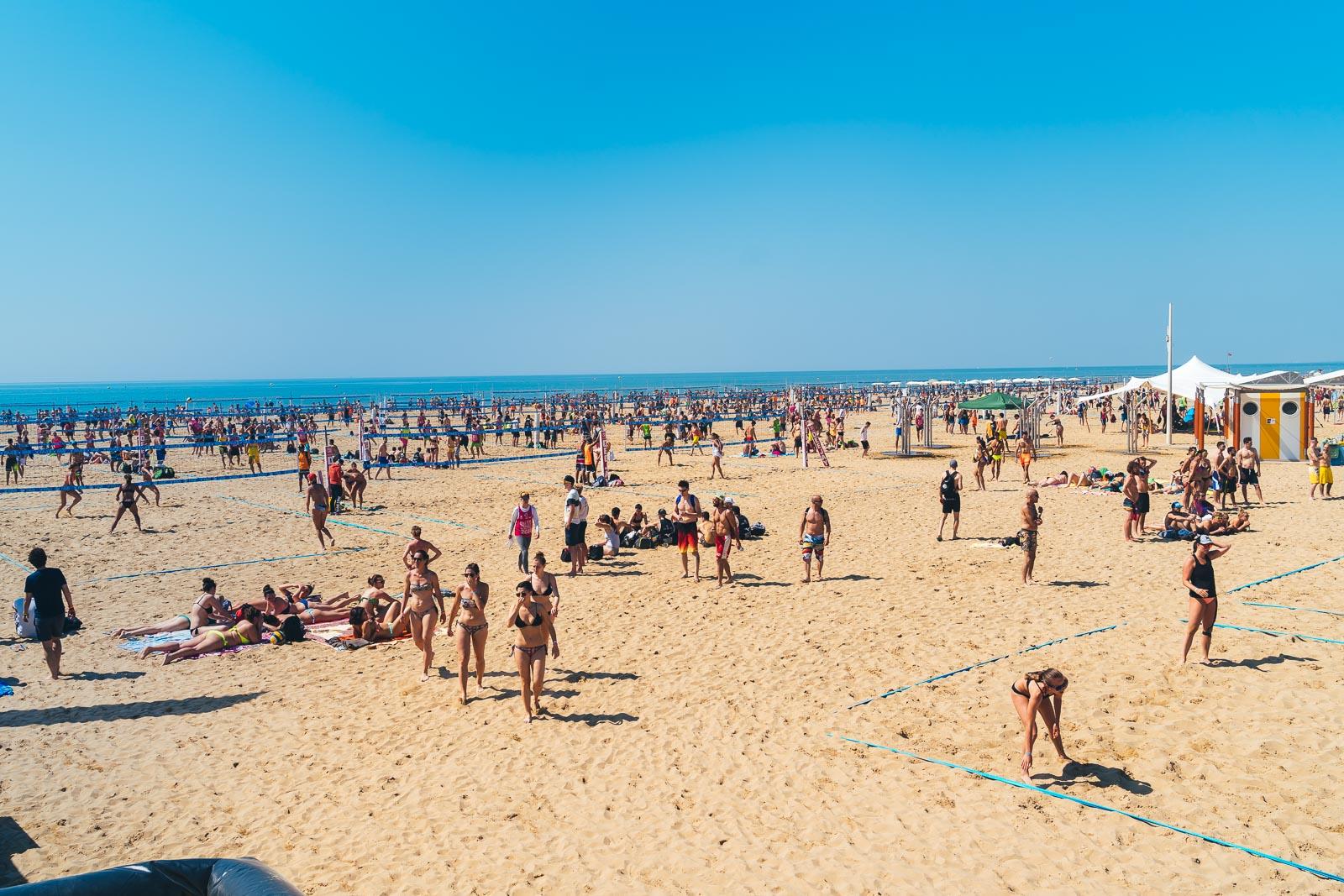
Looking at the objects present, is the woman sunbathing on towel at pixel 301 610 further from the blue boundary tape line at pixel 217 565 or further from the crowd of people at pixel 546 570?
the blue boundary tape line at pixel 217 565

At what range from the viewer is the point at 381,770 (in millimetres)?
6684


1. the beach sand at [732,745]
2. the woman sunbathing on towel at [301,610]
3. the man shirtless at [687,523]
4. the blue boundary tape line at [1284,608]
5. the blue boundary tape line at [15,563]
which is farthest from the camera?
the blue boundary tape line at [15,563]

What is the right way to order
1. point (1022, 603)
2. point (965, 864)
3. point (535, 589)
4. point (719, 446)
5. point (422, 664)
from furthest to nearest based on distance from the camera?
point (719, 446), point (1022, 603), point (422, 664), point (535, 589), point (965, 864)

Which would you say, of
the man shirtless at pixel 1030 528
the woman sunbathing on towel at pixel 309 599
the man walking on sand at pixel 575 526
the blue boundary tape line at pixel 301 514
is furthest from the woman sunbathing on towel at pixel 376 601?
the man shirtless at pixel 1030 528

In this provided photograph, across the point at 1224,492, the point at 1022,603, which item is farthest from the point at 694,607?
the point at 1224,492

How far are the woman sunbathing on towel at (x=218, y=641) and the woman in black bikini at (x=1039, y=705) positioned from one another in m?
8.57

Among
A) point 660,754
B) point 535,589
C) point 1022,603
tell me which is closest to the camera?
point 660,754

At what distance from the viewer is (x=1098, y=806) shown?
572 centimetres

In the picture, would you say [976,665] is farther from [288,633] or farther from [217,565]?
[217,565]

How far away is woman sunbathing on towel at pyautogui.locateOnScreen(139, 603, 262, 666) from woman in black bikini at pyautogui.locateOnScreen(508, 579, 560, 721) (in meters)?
4.42

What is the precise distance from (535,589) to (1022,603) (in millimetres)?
6190

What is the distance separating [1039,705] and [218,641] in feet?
29.0

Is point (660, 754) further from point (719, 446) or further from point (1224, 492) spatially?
point (719, 446)

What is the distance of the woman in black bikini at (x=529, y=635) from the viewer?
752cm
